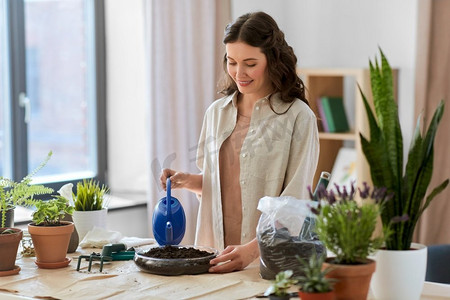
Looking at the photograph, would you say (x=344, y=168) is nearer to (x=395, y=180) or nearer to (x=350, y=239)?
(x=395, y=180)

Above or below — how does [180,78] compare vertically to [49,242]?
above

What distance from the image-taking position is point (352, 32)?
4.77 m

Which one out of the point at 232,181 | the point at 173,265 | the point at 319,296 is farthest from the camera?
the point at 232,181

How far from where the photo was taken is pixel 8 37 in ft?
14.5

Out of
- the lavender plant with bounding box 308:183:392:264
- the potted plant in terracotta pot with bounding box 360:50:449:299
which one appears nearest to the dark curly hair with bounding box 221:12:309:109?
the potted plant in terracotta pot with bounding box 360:50:449:299

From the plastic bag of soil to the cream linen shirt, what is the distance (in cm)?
41

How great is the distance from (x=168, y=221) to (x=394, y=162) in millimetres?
855

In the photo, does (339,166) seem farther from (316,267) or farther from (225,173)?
(316,267)

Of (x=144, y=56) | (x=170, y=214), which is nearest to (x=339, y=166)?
(x=144, y=56)

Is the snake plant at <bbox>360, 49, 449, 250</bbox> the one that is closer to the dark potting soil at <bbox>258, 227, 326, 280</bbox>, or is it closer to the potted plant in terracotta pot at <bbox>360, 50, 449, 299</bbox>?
the potted plant in terracotta pot at <bbox>360, 50, 449, 299</bbox>

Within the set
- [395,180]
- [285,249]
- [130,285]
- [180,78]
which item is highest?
[180,78]

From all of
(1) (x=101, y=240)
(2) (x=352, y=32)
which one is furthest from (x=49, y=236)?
(2) (x=352, y=32)

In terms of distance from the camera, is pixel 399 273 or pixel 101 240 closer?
pixel 399 273

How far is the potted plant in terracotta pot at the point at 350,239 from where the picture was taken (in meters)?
1.81
